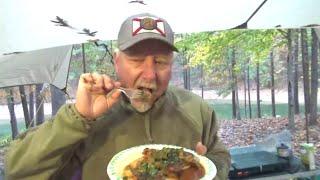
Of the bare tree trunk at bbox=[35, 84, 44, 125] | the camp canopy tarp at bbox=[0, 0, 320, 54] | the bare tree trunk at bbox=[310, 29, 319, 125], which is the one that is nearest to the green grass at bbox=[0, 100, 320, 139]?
the bare tree trunk at bbox=[310, 29, 319, 125]

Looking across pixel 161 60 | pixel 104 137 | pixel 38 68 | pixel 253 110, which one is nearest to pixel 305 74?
pixel 253 110

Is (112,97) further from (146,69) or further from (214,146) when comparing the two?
(214,146)

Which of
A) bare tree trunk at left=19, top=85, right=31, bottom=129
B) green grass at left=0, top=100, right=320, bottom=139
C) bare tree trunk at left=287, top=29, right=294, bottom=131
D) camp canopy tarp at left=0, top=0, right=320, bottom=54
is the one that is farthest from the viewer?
bare tree trunk at left=287, top=29, right=294, bottom=131

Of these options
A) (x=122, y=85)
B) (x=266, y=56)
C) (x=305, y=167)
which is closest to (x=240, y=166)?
(x=305, y=167)

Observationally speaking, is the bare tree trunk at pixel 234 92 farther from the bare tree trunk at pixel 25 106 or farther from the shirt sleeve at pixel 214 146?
the shirt sleeve at pixel 214 146

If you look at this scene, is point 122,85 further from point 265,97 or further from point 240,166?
point 265,97

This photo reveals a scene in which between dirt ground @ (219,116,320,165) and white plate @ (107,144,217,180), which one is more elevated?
white plate @ (107,144,217,180)

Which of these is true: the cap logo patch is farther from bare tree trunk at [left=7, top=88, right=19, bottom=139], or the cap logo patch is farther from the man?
bare tree trunk at [left=7, top=88, right=19, bottom=139]

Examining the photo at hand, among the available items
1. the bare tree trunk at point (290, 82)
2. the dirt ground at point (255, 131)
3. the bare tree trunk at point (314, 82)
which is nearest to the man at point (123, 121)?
the dirt ground at point (255, 131)

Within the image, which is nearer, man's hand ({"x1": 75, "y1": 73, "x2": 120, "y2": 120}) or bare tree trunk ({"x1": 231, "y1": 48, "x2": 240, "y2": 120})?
man's hand ({"x1": 75, "y1": 73, "x2": 120, "y2": 120})
